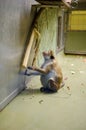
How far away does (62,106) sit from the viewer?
2.99 m

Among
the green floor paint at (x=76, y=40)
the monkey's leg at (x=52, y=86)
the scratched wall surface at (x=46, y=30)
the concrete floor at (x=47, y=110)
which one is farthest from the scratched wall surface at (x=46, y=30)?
the green floor paint at (x=76, y=40)

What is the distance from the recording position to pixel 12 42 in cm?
302

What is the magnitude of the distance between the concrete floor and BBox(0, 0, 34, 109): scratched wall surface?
18 cm

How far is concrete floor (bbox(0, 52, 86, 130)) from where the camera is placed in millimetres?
2467

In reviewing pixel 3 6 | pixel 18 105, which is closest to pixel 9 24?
pixel 3 6

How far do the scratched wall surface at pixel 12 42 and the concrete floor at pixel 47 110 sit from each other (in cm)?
18

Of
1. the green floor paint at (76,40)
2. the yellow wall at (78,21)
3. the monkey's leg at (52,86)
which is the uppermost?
the yellow wall at (78,21)

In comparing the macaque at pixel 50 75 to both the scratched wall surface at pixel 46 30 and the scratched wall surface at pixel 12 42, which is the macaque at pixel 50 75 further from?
the scratched wall surface at pixel 46 30

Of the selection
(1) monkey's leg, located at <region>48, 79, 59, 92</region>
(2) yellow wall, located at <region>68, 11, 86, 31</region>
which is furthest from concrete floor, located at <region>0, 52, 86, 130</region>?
(2) yellow wall, located at <region>68, 11, 86, 31</region>

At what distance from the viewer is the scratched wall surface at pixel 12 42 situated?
2.72 metres

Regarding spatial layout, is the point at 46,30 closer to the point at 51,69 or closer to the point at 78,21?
the point at 51,69

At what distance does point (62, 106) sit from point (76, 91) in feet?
2.20

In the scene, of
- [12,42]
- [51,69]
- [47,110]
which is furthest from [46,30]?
[47,110]

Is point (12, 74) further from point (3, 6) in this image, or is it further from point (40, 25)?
point (40, 25)
